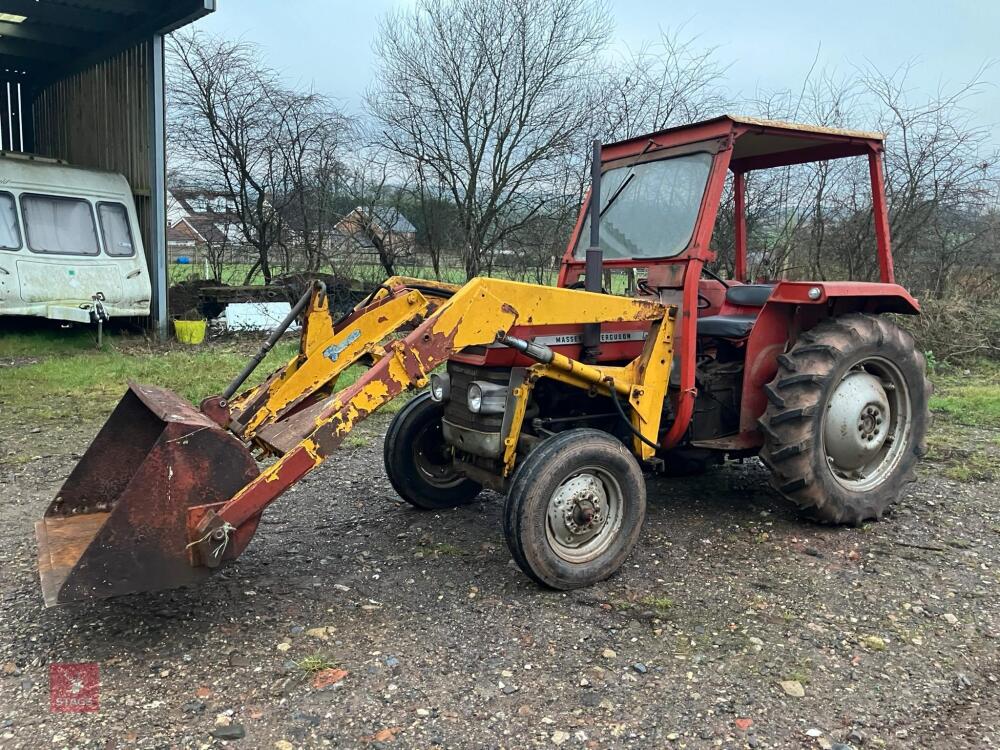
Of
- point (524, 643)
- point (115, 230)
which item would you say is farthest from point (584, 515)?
point (115, 230)

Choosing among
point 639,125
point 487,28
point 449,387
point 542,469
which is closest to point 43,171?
point 487,28

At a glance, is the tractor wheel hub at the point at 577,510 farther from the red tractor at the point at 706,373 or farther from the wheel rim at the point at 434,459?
the wheel rim at the point at 434,459

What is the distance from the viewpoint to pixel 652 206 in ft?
14.7

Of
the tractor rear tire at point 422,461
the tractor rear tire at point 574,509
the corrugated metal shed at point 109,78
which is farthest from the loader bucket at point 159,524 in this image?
the corrugated metal shed at point 109,78

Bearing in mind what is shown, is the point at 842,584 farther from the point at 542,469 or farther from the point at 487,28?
the point at 487,28

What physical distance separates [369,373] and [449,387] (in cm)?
92

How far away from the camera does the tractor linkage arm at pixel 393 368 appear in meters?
3.13

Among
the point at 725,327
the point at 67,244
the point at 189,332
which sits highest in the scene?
the point at 67,244

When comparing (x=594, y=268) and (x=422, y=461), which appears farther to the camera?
(x=422, y=461)

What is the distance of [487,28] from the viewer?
1218 centimetres

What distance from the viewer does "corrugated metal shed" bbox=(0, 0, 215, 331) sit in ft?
36.9

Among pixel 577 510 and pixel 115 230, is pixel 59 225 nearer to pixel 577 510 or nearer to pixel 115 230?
pixel 115 230

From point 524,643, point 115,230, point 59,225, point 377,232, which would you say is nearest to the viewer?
point 524,643

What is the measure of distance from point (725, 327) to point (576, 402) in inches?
39.3
